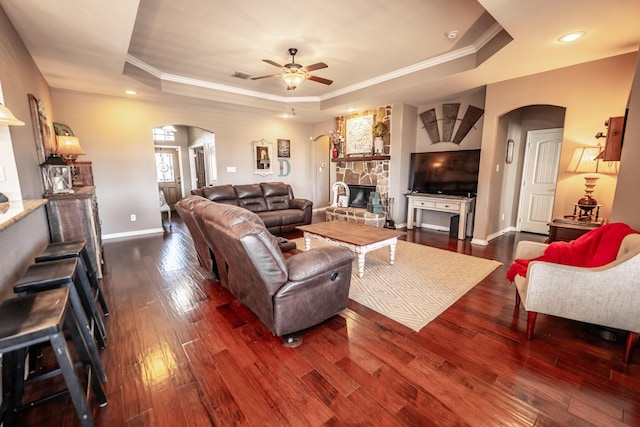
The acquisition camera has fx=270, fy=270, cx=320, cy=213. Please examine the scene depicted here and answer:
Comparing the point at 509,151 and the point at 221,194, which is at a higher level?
the point at 509,151

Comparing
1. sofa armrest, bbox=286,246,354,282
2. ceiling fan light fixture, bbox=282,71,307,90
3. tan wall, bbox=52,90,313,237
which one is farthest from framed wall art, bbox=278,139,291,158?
sofa armrest, bbox=286,246,354,282

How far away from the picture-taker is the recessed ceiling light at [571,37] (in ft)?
8.66

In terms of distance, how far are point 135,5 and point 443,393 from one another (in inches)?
138

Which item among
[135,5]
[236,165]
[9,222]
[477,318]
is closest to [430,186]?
[477,318]

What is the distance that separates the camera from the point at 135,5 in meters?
2.13

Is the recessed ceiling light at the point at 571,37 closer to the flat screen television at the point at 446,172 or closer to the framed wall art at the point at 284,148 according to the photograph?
the flat screen television at the point at 446,172

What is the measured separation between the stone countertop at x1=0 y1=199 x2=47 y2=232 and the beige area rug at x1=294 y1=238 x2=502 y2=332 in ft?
8.15

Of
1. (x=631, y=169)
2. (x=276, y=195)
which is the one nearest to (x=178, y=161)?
(x=276, y=195)

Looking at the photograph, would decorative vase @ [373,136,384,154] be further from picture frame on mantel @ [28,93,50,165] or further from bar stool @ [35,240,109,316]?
picture frame on mantel @ [28,93,50,165]

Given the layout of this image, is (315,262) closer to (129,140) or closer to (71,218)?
(71,218)

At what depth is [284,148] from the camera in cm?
717

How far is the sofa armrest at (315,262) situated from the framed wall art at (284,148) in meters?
5.37

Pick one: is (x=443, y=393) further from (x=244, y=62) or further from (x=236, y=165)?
(x=236, y=165)

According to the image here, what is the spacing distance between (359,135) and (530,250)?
4510mm
